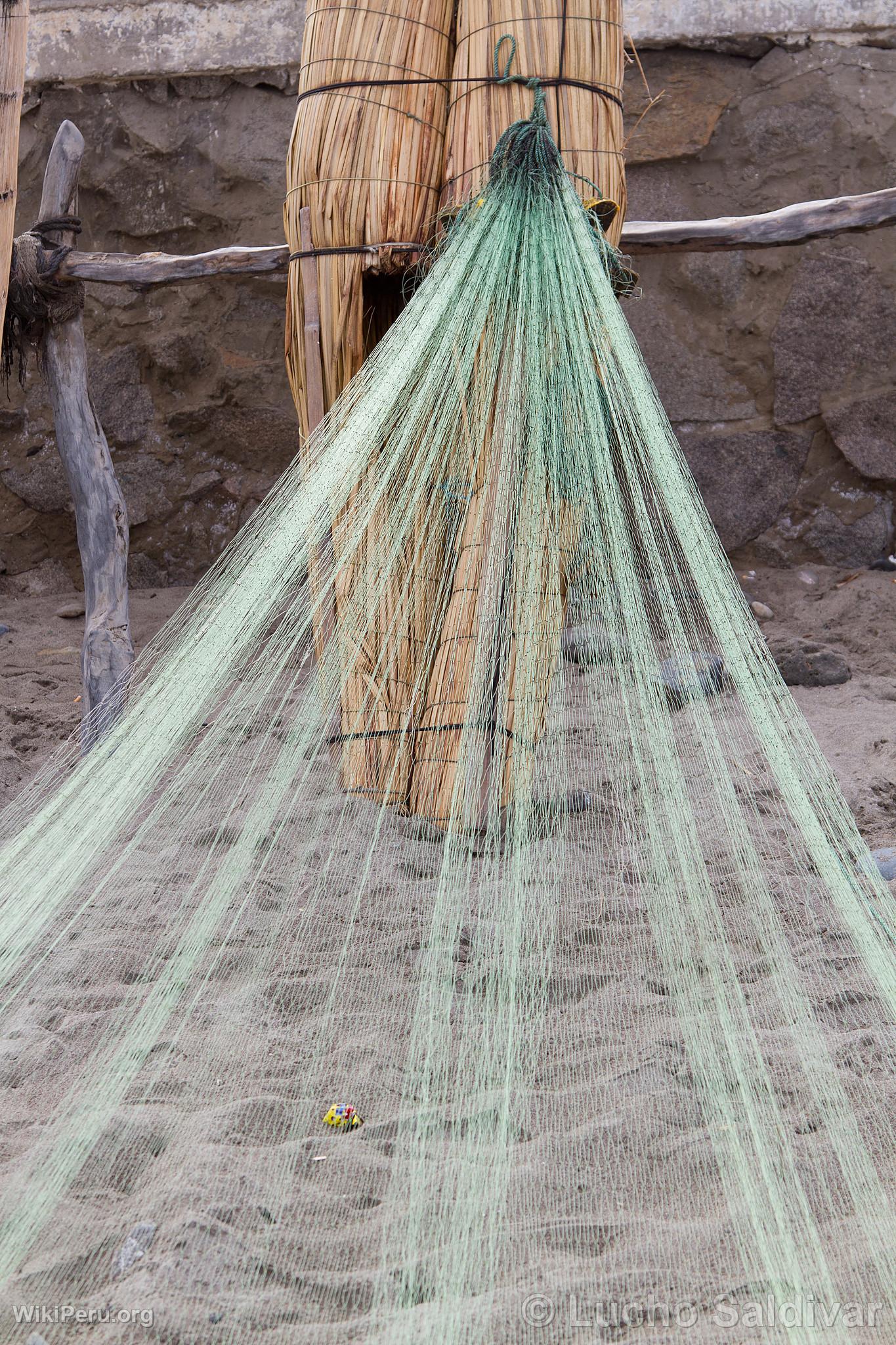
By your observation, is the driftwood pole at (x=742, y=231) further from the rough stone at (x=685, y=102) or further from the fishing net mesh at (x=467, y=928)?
the rough stone at (x=685, y=102)

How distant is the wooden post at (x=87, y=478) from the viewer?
2623 mm

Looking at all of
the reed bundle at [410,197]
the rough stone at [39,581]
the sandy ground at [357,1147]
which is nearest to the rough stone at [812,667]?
the reed bundle at [410,197]

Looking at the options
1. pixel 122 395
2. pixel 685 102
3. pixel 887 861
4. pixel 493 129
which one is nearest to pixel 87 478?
pixel 122 395

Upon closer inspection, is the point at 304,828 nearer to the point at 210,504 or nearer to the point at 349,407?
the point at 349,407

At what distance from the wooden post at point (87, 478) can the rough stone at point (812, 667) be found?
169 cm

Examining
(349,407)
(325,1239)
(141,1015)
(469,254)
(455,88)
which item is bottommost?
(325,1239)

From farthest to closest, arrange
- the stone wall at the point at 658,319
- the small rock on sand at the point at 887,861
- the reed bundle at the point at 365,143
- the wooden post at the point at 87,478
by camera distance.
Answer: the stone wall at the point at 658,319, the wooden post at the point at 87,478, the reed bundle at the point at 365,143, the small rock on sand at the point at 887,861

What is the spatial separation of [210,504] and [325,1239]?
118 inches

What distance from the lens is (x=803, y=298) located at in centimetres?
346

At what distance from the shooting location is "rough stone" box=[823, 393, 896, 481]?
343 cm

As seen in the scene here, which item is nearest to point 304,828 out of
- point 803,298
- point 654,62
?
point 803,298

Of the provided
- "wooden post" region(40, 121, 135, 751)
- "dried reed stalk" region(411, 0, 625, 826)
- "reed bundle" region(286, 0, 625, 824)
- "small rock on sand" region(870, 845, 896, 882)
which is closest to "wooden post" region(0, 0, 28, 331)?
"reed bundle" region(286, 0, 625, 824)

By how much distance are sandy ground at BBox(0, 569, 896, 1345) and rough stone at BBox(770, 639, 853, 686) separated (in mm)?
1428

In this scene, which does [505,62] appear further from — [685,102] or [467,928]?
[685,102]
